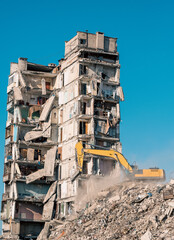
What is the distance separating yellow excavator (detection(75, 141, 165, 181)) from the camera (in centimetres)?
5794

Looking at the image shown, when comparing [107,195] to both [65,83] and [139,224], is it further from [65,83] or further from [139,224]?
[65,83]

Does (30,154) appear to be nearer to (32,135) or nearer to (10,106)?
(32,135)

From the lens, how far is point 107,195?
58.6 metres

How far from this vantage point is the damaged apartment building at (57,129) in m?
69.4

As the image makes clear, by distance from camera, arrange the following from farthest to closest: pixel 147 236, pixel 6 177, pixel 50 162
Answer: pixel 6 177 → pixel 50 162 → pixel 147 236

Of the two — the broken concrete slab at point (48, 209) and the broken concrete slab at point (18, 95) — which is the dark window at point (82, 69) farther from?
the broken concrete slab at point (48, 209)

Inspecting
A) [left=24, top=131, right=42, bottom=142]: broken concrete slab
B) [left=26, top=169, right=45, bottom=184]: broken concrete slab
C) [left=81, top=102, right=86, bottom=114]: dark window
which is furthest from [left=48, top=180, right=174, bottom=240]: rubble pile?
[left=24, top=131, right=42, bottom=142]: broken concrete slab

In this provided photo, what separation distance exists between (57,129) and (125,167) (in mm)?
17556

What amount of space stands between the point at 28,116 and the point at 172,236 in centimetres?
4112

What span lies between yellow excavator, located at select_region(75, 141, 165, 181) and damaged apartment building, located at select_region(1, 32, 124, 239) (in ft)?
8.42

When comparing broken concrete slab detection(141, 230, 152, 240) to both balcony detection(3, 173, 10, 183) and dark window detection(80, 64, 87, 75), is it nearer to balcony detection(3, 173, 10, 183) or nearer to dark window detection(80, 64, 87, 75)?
dark window detection(80, 64, 87, 75)

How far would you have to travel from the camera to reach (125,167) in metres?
60.8

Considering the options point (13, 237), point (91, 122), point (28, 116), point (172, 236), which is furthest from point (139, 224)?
point (28, 116)

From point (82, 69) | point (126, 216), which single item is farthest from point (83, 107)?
point (126, 216)
